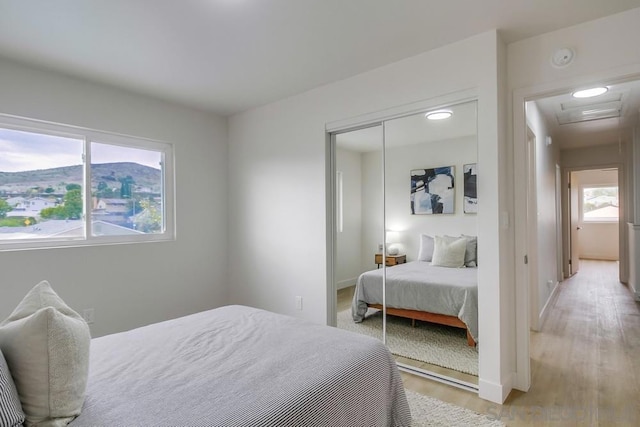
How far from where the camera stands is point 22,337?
43.9 inches

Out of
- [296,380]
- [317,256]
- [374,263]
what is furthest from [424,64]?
[296,380]

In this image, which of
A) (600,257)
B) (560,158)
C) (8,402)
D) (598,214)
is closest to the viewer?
(8,402)

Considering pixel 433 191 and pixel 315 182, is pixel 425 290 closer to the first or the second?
pixel 433 191

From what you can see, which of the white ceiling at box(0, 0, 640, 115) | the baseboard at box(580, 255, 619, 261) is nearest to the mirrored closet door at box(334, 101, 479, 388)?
the white ceiling at box(0, 0, 640, 115)

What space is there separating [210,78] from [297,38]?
1054 millimetres

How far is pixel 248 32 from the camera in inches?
89.9

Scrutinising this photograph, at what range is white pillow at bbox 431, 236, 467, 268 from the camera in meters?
2.64

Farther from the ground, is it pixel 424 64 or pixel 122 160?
pixel 424 64

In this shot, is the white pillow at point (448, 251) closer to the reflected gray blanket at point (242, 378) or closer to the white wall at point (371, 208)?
the white wall at point (371, 208)

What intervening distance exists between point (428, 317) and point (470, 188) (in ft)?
3.75

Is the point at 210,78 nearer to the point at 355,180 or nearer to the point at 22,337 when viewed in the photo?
the point at 355,180

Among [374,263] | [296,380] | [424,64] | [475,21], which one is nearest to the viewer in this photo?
[296,380]

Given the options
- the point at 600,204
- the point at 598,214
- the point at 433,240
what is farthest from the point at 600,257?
the point at 433,240

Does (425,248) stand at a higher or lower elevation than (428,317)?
higher
